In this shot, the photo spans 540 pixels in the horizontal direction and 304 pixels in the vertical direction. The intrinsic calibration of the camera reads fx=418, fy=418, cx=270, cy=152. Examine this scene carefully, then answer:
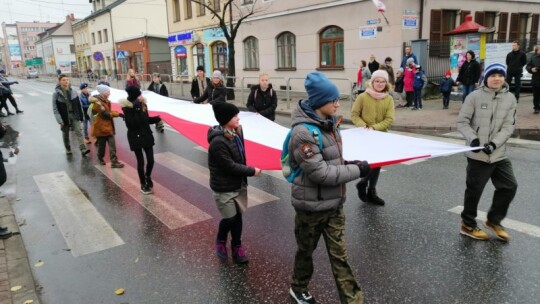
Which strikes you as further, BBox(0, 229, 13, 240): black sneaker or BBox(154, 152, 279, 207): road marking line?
BBox(154, 152, 279, 207): road marking line

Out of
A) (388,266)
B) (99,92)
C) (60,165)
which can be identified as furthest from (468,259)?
(60,165)

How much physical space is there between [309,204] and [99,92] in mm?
6727

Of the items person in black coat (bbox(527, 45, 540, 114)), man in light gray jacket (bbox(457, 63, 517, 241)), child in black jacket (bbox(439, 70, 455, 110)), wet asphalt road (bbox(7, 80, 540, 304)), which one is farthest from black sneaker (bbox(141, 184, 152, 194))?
child in black jacket (bbox(439, 70, 455, 110))

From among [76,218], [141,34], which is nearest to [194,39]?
[141,34]

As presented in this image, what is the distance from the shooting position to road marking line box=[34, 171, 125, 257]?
501 cm

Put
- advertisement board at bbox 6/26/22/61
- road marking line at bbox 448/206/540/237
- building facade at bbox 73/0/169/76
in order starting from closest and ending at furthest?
1. road marking line at bbox 448/206/540/237
2. building facade at bbox 73/0/169/76
3. advertisement board at bbox 6/26/22/61

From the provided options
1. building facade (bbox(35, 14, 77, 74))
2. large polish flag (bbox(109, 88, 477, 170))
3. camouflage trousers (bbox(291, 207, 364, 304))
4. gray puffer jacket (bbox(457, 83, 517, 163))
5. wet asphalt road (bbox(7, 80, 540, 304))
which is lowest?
wet asphalt road (bbox(7, 80, 540, 304))

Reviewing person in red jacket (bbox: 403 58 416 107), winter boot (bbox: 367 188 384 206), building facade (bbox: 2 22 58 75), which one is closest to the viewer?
winter boot (bbox: 367 188 384 206)

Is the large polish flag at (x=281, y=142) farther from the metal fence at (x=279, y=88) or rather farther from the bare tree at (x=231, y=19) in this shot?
the bare tree at (x=231, y=19)

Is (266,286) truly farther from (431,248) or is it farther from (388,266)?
(431,248)

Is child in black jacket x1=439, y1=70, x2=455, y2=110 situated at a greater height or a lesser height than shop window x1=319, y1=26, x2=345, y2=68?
lesser

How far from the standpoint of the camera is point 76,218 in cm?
588

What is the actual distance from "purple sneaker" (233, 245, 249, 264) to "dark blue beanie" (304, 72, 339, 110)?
2013 millimetres

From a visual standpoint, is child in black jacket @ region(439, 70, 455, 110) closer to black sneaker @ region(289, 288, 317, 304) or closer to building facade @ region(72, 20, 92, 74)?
black sneaker @ region(289, 288, 317, 304)
